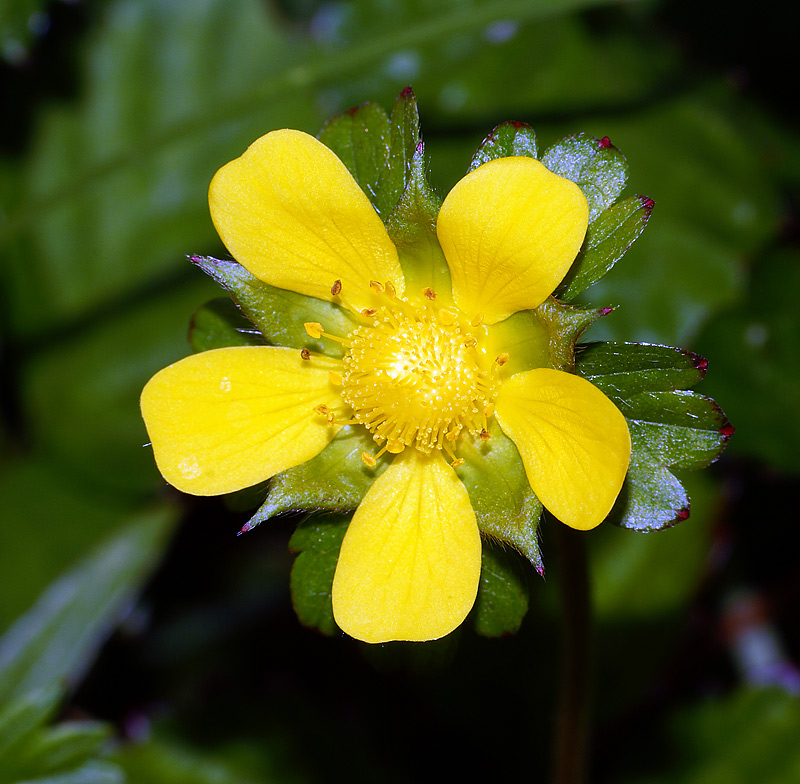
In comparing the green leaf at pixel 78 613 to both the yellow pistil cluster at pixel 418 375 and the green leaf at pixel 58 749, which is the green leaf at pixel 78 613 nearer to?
the green leaf at pixel 58 749

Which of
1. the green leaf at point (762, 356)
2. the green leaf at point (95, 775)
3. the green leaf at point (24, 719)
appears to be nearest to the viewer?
the green leaf at point (24, 719)

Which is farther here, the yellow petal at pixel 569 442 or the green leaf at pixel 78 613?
the green leaf at pixel 78 613

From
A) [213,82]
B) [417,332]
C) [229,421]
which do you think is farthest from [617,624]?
[213,82]

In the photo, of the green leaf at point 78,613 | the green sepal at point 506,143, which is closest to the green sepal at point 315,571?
the green sepal at point 506,143

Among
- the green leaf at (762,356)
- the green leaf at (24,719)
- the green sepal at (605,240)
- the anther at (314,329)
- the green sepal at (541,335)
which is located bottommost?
the green leaf at (762,356)

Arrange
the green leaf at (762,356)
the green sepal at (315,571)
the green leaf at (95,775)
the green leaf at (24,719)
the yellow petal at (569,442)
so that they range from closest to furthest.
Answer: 1. the yellow petal at (569,442)
2. the green sepal at (315,571)
3. the green leaf at (24,719)
4. the green leaf at (95,775)
5. the green leaf at (762,356)

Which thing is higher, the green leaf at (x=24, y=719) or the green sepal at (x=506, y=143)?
the green sepal at (x=506, y=143)

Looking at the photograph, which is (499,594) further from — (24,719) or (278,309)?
(24,719)

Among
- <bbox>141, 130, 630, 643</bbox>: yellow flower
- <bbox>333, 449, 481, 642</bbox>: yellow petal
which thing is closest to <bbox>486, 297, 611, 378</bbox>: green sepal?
<bbox>141, 130, 630, 643</bbox>: yellow flower

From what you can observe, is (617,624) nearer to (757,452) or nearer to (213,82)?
(757,452)
